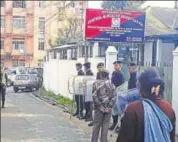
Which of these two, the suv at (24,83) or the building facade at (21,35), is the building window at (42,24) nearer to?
the building facade at (21,35)

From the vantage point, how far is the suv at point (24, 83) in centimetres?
3083

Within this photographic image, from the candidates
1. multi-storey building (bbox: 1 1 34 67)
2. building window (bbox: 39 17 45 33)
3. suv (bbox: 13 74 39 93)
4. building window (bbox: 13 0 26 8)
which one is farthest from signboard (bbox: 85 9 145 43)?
multi-storey building (bbox: 1 1 34 67)

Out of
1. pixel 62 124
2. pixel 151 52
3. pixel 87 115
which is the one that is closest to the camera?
pixel 62 124

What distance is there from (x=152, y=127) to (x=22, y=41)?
62.3 meters

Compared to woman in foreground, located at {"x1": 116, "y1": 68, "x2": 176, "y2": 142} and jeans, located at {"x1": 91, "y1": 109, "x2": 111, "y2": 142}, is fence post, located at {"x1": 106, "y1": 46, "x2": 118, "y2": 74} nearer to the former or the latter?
jeans, located at {"x1": 91, "y1": 109, "x2": 111, "y2": 142}

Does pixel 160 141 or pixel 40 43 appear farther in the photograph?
pixel 40 43

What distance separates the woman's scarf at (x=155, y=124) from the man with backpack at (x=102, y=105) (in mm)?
4874

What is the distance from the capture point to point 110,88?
9109 mm

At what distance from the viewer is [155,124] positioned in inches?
158

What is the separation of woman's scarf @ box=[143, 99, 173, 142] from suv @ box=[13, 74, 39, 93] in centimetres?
2720

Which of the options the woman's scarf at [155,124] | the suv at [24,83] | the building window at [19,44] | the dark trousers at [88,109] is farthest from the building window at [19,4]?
the woman's scarf at [155,124]

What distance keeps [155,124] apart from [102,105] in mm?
4988

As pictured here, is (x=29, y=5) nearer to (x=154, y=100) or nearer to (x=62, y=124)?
(x=62, y=124)

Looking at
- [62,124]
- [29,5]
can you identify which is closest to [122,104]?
[62,124]
